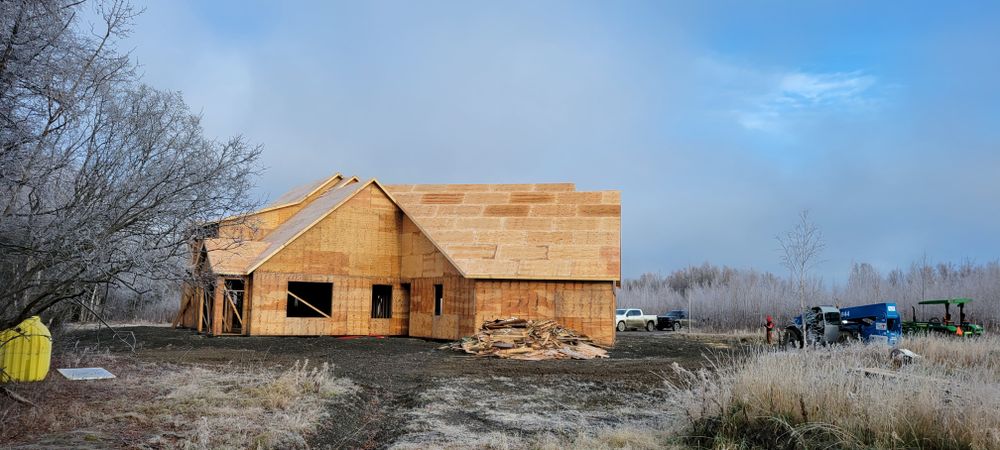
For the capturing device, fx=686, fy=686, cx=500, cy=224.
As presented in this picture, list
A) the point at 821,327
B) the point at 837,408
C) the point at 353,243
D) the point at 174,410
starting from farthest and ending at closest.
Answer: the point at 353,243
the point at 821,327
the point at 174,410
the point at 837,408

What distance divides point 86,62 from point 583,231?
16.9 metres

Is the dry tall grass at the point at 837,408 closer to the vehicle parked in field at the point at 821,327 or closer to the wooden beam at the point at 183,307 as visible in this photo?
the vehicle parked in field at the point at 821,327

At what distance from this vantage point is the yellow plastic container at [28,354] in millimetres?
9367

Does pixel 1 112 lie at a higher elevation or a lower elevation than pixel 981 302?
higher

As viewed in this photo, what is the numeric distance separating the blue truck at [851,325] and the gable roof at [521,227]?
6049 mm

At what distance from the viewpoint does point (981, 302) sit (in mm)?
30016

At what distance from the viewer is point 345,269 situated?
2330cm

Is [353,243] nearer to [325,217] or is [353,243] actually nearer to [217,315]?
[325,217]

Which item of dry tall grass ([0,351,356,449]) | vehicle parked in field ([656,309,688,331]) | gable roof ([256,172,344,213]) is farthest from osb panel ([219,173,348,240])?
vehicle parked in field ([656,309,688,331])

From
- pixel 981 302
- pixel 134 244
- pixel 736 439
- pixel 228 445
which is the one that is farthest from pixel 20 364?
pixel 981 302

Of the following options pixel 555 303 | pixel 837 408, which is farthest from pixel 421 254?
pixel 837 408

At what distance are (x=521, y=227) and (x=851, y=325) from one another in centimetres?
1050

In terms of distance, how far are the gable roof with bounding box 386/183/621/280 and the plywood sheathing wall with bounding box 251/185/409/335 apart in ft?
3.90

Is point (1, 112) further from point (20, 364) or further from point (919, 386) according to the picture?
point (919, 386)
